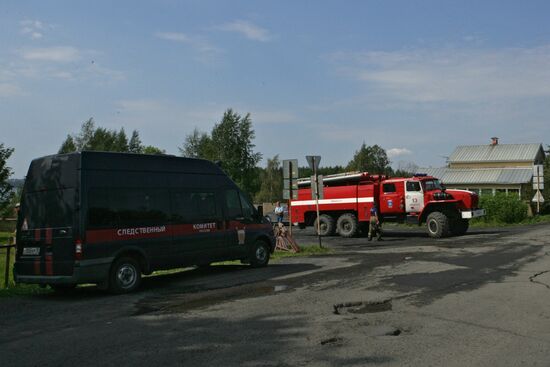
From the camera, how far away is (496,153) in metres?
68.4

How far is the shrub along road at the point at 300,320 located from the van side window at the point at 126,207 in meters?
1.32

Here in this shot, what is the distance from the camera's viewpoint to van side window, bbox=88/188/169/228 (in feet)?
32.1

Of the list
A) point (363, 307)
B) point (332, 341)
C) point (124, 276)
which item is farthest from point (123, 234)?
point (332, 341)

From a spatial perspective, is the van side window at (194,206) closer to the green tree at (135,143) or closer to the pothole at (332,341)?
the pothole at (332,341)

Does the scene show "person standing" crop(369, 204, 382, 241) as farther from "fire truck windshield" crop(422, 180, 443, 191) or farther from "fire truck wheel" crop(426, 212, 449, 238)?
"fire truck windshield" crop(422, 180, 443, 191)

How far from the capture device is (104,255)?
980 centimetres

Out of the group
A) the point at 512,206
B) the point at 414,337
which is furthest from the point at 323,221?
the point at 414,337

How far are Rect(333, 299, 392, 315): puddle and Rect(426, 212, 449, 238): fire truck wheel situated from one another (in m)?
15.8

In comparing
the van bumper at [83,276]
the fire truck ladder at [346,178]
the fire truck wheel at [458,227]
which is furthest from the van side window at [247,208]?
the fire truck wheel at [458,227]

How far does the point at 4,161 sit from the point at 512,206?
29.1m

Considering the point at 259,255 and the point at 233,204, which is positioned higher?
the point at 233,204

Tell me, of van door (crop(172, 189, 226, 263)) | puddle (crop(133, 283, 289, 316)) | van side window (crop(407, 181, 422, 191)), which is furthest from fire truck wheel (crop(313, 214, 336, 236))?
puddle (crop(133, 283, 289, 316))

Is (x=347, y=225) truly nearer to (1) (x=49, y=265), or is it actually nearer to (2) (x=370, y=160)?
(1) (x=49, y=265)

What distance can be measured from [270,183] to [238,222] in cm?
8398
